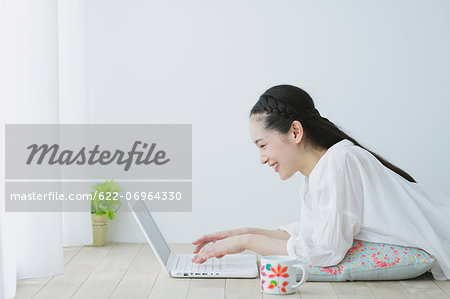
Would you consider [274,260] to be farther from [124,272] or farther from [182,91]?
[182,91]

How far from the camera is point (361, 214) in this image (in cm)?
178

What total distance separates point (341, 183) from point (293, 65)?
1.01 metres

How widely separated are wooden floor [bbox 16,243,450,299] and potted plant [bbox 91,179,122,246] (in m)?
0.50

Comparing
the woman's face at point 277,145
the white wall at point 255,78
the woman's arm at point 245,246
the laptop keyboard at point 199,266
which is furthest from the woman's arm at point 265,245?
the white wall at point 255,78

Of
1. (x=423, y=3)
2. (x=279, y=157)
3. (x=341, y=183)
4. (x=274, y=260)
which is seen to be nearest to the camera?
(x=274, y=260)

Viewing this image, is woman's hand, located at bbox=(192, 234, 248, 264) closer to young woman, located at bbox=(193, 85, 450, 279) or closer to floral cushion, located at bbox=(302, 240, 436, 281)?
young woman, located at bbox=(193, 85, 450, 279)

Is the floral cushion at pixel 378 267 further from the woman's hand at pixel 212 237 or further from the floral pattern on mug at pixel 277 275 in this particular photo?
the woman's hand at pixel 212 237

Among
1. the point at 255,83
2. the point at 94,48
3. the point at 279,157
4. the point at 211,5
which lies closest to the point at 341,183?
the point at 279,157

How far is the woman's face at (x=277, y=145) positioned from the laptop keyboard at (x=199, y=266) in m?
0.35

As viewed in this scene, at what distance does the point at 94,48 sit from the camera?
8.82 feet

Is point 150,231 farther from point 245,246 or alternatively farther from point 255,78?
point 255,78

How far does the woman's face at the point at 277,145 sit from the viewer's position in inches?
73.0

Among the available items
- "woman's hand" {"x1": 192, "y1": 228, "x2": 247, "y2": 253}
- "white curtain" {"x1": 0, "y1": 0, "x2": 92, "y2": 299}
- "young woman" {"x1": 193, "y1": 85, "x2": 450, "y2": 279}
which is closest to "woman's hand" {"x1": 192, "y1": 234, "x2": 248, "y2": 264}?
"young woman" {"x1": 193, "y1": 85, "x2": 450, "y2": 279}

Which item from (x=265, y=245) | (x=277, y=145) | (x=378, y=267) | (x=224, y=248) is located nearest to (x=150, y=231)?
(x=224, y=248)
